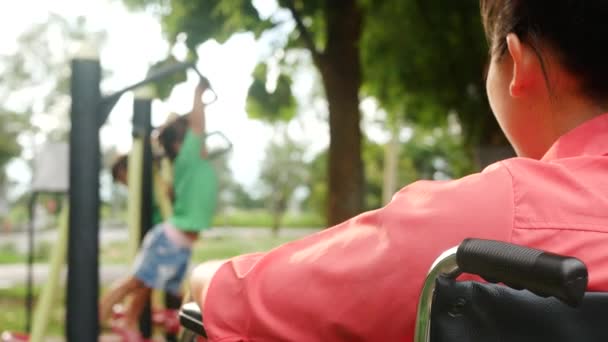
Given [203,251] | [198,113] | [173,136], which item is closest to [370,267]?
[198,113]

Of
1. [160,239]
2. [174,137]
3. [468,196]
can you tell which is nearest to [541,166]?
[468,196]

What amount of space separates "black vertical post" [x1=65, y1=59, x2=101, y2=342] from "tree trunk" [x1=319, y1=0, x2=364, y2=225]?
3.87m

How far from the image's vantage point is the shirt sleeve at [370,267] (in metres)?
0.89

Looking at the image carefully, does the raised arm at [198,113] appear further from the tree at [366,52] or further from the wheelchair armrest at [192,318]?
the wheelchair armrest at [192,318]

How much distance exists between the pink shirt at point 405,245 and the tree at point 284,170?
109ft

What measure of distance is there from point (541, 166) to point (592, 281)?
154 mm

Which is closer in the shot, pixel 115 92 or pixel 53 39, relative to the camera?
pixel 115 92

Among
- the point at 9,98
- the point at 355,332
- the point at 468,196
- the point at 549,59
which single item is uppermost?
the point at 9,98

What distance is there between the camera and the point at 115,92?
2.46 m

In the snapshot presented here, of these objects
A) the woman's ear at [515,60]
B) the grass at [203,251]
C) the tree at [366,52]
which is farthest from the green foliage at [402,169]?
the woman's ear at [515,60]

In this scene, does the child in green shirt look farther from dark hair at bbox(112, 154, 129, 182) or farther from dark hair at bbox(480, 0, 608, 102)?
dark hair at bbox(480, 0, 608, 102)

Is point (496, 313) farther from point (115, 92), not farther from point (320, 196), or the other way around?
point (320, 196)

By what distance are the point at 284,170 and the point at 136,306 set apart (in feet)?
100

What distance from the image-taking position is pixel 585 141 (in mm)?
1036
